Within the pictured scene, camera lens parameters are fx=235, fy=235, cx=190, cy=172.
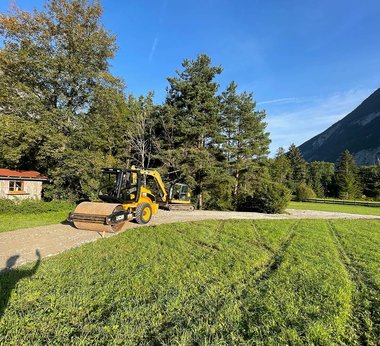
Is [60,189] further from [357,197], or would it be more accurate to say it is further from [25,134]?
[357,197]

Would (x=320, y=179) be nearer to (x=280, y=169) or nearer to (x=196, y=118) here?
(x=280, y=169)

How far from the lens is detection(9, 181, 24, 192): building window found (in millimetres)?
16663

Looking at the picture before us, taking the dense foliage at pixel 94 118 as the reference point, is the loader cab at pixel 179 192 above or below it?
below

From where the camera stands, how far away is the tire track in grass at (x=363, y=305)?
3129 mm

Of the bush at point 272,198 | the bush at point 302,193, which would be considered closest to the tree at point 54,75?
the bush at point 272,198

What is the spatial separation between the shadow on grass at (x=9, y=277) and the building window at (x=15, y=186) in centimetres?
1362

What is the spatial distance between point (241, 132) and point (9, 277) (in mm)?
23414

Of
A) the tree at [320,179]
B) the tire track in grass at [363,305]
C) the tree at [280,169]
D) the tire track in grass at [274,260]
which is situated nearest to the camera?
the tire track in grass at [363,305]

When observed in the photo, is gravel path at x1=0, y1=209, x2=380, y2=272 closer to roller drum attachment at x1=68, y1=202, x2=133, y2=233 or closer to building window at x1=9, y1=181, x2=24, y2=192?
roller drum attachment at x1=68, y1=202, x2=133, y2=233

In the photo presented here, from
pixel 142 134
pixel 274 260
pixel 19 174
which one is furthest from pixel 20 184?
pixel 274 260

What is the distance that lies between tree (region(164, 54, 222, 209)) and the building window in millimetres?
12082

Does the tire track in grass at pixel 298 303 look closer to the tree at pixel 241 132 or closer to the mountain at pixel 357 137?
the tree at pixel 241 132

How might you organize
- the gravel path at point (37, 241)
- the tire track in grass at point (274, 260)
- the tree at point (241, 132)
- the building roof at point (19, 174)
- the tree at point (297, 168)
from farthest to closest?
the tree at point (297, 168) < the tree at point (241, 132) < the building roof at point (19, 174) < the gravel path at point (37, 241) < the tire track in grass at point (274, 260)

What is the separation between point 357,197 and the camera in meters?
56.9
